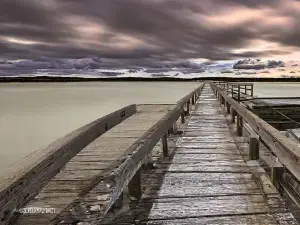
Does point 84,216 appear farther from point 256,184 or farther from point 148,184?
point 256,184

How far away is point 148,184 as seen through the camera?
4754mm

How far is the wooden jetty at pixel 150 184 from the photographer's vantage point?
240 cm

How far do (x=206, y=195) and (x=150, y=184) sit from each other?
2.74 ft

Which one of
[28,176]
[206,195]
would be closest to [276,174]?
[206,195]

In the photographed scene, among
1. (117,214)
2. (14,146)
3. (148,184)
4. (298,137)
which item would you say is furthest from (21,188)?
(14,146)

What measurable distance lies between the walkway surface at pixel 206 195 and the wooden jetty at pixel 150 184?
11 millimetres

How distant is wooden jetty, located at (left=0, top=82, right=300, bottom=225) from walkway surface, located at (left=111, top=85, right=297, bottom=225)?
0.01 metres

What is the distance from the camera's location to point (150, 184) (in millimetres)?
4754

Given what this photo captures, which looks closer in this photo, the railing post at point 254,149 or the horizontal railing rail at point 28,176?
the horizontal railing rail at point 28,176

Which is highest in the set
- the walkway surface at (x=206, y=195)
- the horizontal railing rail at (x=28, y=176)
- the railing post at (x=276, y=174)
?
the horizontal railing rail at (x=28, y=176)

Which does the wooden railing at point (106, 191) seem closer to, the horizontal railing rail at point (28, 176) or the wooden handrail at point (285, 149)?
the horizontal railing rail at point (28, 176)

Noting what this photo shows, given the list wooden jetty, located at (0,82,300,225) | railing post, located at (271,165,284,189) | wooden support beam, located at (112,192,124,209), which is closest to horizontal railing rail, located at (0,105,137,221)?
wooden jetty, located at (0,82,300,225)

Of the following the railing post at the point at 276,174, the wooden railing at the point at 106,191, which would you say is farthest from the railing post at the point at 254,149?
the wooden railing at the point at 106,191

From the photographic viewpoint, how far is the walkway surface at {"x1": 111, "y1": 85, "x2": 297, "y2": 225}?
3.63m
